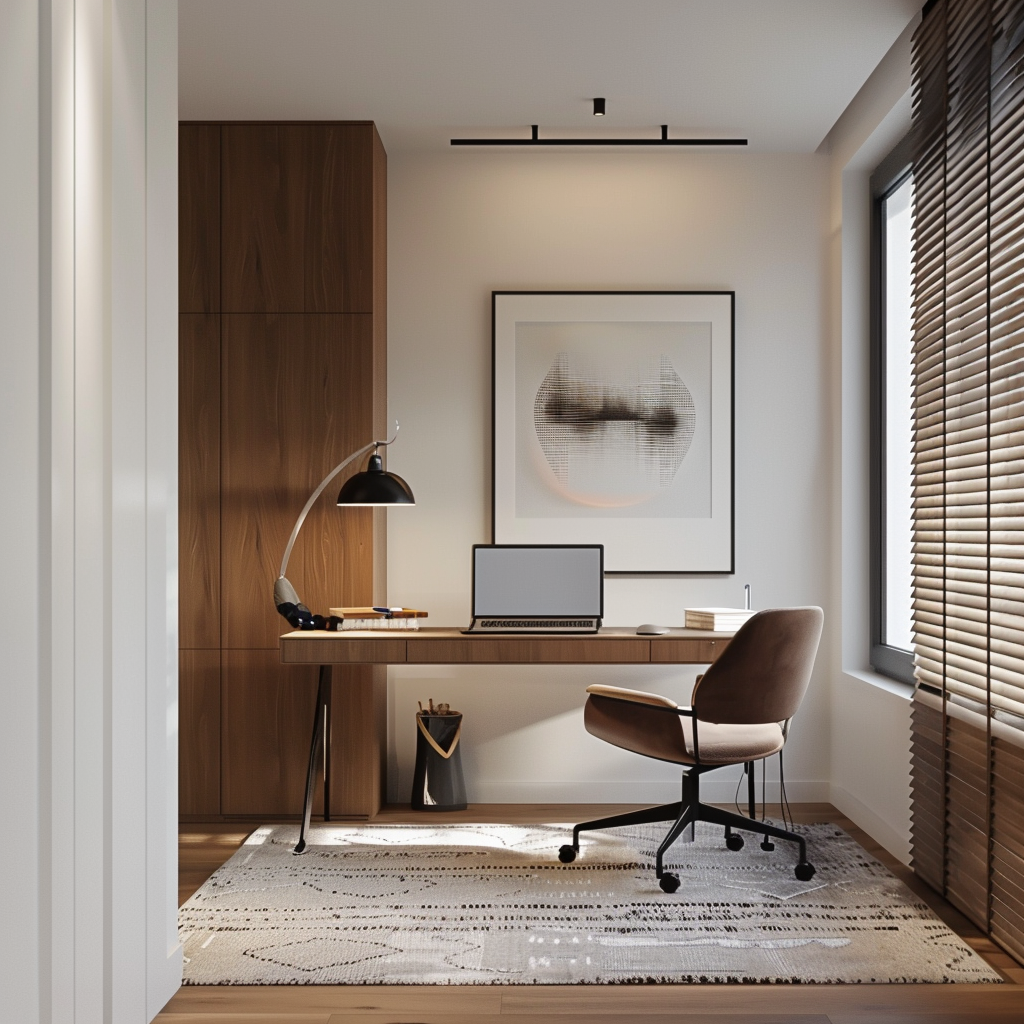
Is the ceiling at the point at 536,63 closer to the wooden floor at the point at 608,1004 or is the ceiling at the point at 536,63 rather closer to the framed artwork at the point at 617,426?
the framed artwork at the point at 617,426

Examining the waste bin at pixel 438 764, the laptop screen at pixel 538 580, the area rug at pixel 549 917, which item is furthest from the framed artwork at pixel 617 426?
the area rug at pixel 549 917

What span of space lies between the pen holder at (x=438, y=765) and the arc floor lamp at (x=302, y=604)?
0.41m

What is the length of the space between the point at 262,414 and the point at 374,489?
23.3 inches

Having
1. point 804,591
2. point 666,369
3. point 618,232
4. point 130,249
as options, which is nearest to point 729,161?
point 618,232

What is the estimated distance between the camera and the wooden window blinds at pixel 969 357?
245cm

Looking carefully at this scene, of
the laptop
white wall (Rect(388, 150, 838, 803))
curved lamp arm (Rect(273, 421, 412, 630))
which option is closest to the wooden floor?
curved lamp arm (Rect(273, 421, 412, 630))

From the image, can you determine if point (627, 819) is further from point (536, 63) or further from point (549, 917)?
point (536, 63)

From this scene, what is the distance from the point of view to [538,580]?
3676 mm

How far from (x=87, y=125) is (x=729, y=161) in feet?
9.61

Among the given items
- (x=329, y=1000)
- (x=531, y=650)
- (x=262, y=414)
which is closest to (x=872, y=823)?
(x=531, y=650)

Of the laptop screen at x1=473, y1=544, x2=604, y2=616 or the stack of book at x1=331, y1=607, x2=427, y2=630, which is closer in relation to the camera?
the stack of book at x1=331, y1=607, x2=427, y2=630

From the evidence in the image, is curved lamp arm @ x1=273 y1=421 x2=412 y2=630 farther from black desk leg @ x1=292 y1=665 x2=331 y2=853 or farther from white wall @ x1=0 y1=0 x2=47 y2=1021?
white wall @ x1=0 y1=0 x2=47 y2=1021

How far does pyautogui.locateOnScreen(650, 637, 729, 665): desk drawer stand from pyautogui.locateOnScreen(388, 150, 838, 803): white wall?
0.81m

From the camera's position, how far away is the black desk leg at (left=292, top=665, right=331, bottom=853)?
338 cm
